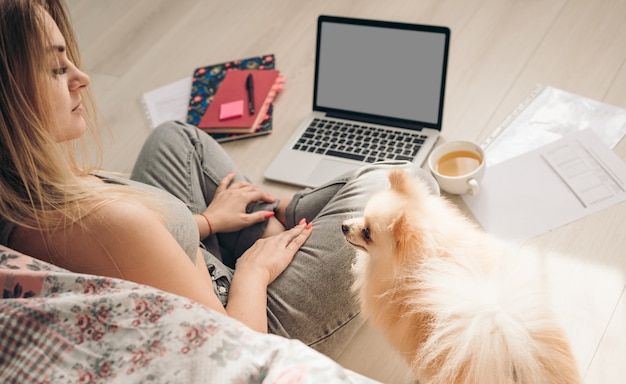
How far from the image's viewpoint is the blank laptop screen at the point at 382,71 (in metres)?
1.48

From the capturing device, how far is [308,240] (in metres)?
1.17

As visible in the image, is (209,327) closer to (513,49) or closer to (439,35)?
(439,35)

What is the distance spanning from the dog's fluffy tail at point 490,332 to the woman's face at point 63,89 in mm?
554

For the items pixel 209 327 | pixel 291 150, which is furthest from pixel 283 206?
pixel 209 327

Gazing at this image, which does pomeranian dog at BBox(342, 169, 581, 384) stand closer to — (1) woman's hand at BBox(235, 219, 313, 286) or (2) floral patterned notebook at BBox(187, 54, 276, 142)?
(1) woman's hand at BBox(235, 219, 313, 286)

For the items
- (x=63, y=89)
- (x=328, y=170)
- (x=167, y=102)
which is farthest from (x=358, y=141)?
(x=63, y=89)

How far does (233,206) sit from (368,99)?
0.51 m

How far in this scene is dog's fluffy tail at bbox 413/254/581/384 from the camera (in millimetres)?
779

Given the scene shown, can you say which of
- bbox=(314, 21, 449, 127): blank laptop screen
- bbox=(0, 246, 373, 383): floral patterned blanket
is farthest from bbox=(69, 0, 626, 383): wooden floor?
bbox=(0, 246, 373, 383): floral patterned blanket

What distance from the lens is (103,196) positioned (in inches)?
32.1

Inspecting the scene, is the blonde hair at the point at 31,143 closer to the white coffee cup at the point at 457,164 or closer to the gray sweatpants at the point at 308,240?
the gray sweatpants at the point at 308,240

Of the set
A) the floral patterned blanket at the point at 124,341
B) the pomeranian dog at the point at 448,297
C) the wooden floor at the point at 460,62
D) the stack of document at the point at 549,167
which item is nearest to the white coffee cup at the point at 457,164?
the stack of document at the point at 549,167

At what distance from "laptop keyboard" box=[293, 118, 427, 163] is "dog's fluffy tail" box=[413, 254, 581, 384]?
2.19 ft

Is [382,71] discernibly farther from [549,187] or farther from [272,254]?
[272,254]
